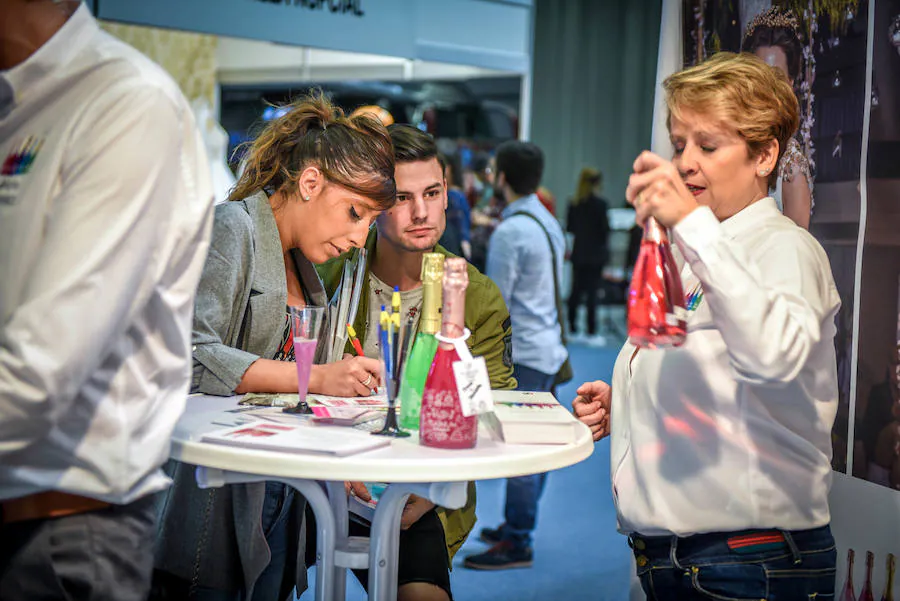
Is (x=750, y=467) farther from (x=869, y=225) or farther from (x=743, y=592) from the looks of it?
(x=869, y=225)

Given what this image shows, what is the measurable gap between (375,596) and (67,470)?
2.24ft

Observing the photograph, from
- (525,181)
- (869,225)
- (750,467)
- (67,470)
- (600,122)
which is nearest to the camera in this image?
(67,470)

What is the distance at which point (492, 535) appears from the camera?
13.9 feet

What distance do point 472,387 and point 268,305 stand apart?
71 cm

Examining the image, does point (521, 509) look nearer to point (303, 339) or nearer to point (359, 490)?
point (359, 490)

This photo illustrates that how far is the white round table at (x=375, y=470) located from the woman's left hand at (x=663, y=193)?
0.40m

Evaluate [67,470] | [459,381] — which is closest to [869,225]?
[459,381]

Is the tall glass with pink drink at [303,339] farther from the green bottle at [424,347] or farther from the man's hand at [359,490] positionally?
the man's hand at [359,490]

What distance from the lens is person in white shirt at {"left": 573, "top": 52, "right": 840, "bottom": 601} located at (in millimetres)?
1575

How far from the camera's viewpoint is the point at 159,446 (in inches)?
49.9

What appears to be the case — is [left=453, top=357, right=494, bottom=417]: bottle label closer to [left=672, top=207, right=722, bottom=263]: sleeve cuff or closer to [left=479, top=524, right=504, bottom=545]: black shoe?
[left=672, top=207, right=722, bottom=263]: sleeve cuff

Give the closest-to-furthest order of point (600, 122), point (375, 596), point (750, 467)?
point (750, 467), point (375, 596), point (600, 122)

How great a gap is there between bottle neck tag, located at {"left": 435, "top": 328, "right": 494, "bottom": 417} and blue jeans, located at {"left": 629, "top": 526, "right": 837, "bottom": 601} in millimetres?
473

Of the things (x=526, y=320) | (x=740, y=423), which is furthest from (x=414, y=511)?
(x=526, y=320)
